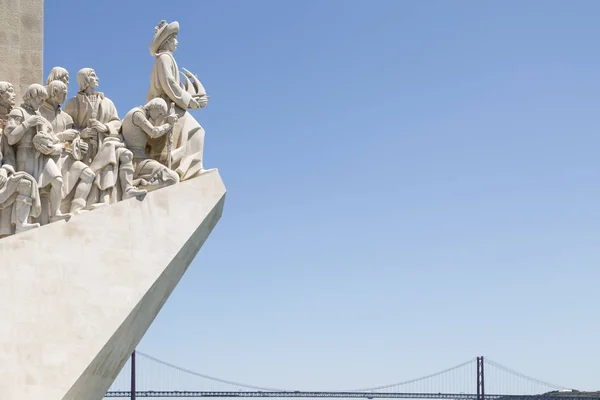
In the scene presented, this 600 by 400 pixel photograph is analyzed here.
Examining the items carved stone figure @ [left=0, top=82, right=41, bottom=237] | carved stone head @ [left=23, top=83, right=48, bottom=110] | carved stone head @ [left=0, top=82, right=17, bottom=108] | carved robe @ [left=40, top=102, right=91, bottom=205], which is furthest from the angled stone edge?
carved stone head @ [left=0, top=82, right=17, bottom=108]

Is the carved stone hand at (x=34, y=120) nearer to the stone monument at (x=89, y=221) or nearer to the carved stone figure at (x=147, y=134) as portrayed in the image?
the stone monument at (x=89, y=221)

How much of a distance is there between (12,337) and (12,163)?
6.37 ft

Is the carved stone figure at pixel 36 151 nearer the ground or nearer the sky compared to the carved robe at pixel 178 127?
nearer the ground

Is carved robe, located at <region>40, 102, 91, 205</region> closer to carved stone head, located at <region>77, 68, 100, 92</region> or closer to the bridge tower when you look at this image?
carved stone head, located at <region>77, 68, 100, 92</region>

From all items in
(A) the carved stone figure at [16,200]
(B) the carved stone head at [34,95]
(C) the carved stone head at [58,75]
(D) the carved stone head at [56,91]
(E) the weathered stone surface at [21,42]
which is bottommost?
(A) the carved stone figure at [16,200]

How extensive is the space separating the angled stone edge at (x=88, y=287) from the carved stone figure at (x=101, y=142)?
0.81ft

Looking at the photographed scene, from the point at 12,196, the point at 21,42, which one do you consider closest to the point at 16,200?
the point at 12,196

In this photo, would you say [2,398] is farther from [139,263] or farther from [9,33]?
[9,33]

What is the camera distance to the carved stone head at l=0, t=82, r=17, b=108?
38.3ft

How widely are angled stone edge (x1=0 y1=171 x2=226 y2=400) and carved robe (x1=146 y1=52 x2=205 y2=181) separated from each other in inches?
13.2

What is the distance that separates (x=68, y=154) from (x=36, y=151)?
1.51 ft

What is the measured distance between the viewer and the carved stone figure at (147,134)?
12.2m

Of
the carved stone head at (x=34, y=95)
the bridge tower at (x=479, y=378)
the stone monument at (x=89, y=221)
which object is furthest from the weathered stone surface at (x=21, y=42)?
the bridge tower at (x=479, y=378)

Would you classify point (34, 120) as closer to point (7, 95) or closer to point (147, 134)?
point (7, 95)
